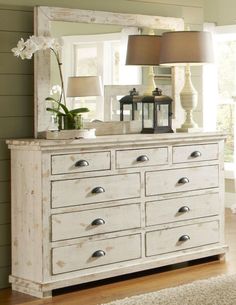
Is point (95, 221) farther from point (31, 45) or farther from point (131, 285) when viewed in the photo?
point (31, 45)

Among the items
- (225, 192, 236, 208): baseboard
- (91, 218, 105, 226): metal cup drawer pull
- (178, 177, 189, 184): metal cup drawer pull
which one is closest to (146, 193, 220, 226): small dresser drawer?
(178, 177, 189, 184): metal cup drawer pull

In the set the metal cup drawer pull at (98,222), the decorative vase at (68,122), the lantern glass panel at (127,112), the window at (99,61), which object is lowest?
the metal cup drawer pull at (98,222)

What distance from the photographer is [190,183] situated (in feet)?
16.9

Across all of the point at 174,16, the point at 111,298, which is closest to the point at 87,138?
the point at 111,298

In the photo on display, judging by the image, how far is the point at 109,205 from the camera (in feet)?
15.3

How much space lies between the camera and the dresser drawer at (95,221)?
4.43 m

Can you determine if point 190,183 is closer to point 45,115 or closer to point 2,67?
point 45,115

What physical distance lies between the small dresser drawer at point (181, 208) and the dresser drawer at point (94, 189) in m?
0.19

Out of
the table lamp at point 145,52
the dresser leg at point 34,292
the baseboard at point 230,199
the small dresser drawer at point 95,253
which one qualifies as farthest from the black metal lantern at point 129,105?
the baseboard at point 230,199

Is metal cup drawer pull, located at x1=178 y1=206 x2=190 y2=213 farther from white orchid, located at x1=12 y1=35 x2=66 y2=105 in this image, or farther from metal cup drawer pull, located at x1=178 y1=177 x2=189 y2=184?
white orchid, located at x1=12 y1=35 x2=66 y2=105

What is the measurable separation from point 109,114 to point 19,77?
73 cm

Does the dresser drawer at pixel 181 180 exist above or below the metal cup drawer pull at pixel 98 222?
above

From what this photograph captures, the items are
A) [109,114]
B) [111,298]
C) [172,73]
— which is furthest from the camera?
[172,73]

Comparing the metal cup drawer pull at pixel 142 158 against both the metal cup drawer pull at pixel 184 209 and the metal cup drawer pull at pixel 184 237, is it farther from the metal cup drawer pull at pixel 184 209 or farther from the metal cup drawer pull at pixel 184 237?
the metal cup drawer pull at pixel 184 237
